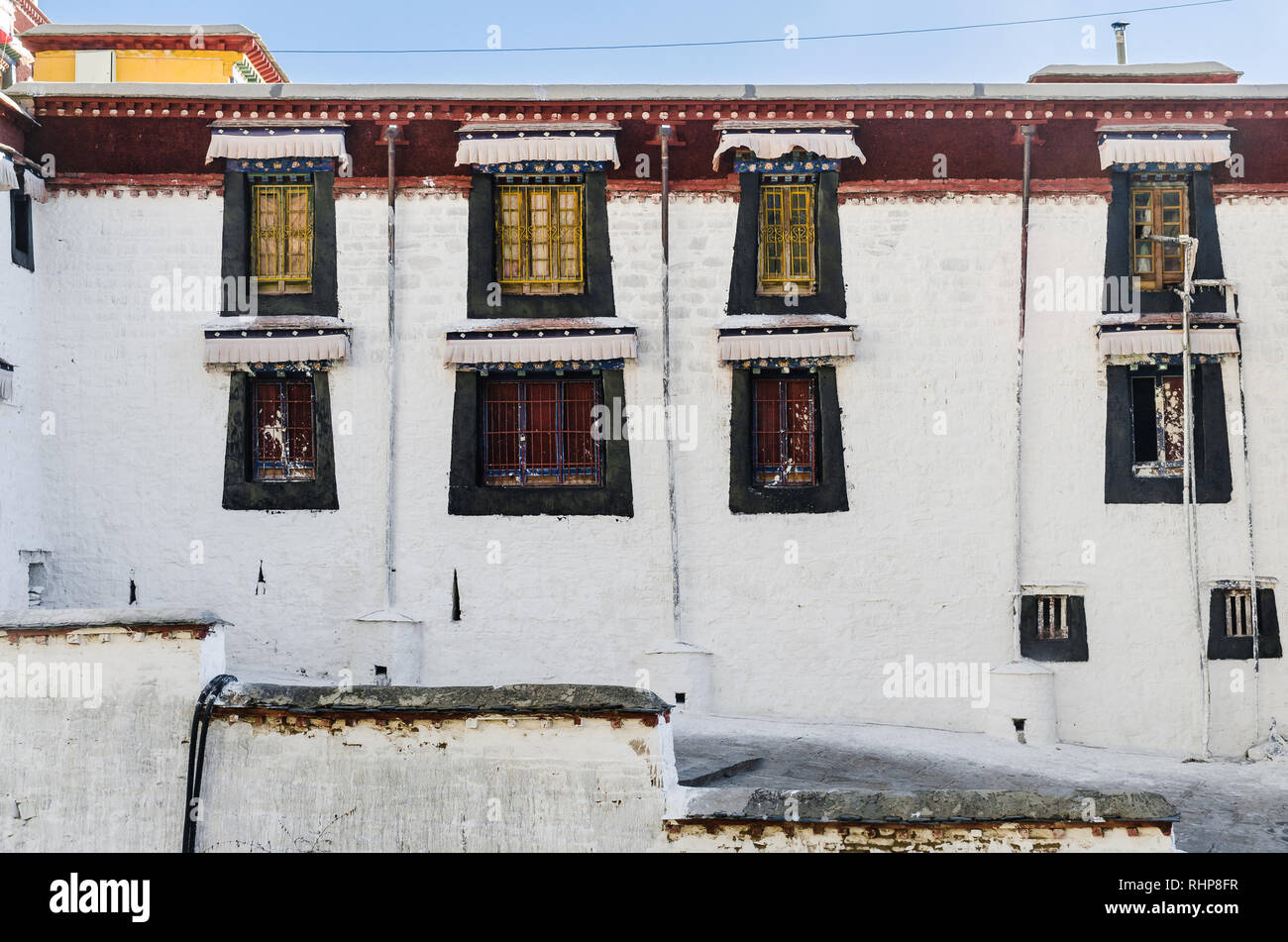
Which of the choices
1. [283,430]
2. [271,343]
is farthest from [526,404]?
[271,343]

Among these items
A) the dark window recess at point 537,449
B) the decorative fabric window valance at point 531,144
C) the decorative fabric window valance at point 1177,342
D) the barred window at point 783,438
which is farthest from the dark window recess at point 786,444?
the decorative fabric window valance at point 1177,342

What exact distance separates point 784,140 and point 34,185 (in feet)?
27.2

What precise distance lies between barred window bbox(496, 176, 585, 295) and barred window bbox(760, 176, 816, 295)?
212 cm

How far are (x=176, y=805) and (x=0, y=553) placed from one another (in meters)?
5.69

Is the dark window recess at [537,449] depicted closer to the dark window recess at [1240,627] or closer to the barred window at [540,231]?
the barred window at [540,231]

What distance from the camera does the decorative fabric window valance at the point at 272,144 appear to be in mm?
13570

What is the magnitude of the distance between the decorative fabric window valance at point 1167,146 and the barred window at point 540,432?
251 inches

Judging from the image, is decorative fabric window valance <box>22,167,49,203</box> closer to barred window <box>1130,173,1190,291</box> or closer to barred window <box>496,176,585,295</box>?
barred window <box>496,176,585,295</box>

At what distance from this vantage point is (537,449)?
1398 cm

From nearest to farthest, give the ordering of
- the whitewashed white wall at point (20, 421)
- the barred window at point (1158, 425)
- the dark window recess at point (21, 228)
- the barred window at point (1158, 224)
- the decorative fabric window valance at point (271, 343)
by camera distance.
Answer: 1. the whitewashed white wall at point (20, 421)
2. the dark window recess at point (21, 228)
3. the decorative fabric window valance at point (271, 343)
4. the barred window at point (1158, 425)
5. the barred window at point (1158, 224)
